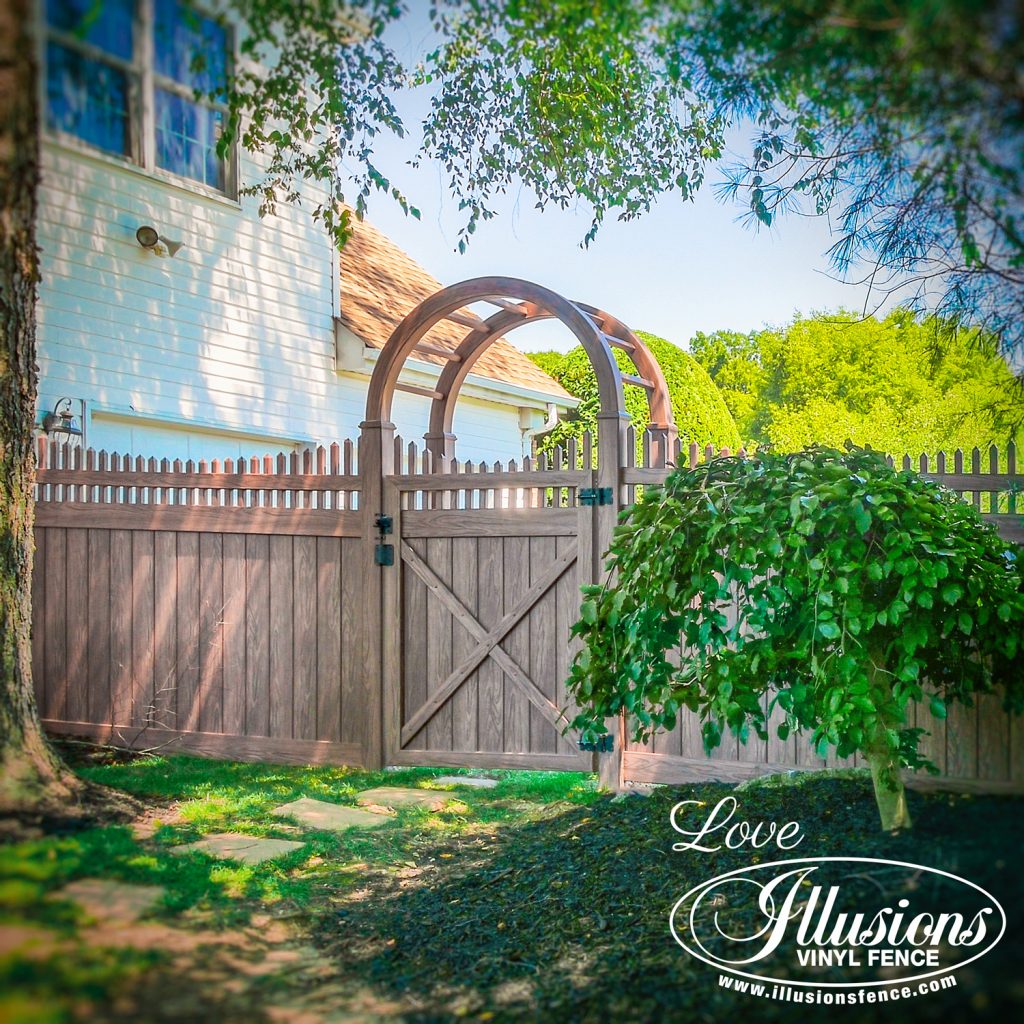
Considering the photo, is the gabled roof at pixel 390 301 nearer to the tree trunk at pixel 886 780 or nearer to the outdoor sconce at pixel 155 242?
the outdoor sconce at pixel 155 242

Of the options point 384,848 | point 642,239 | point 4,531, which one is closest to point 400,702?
point 384,848

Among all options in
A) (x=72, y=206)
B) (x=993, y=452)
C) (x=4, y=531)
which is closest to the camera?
(x=72, y=206)

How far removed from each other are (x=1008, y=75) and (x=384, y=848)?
3.84 meters

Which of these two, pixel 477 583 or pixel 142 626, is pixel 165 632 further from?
pixel 477 583

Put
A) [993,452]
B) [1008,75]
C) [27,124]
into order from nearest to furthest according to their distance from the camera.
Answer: [1008,75]
[27,124]
[993,452]

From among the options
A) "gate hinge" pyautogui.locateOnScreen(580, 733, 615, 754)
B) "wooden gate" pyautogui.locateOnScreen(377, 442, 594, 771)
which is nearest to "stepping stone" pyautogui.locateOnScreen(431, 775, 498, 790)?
"wooden gate" pyautogui.locateOnScreen(377, 442, 594, 771)

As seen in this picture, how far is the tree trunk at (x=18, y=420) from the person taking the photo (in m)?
1.94

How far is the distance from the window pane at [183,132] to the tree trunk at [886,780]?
10.4ft

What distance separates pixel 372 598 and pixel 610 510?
5.07 feet

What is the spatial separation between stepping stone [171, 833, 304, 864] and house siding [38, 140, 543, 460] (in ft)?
7.91

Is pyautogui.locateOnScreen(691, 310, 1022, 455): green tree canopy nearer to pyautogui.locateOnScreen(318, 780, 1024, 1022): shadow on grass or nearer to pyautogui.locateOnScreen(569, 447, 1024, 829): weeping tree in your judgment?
pyautogui.locateOnScreen(569, 447, 1024, 829): weeping tree

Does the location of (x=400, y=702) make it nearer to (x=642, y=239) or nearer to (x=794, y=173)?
(x=794, y=173)

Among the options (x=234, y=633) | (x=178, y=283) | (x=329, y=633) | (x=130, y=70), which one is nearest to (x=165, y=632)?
(x=234, y=633)

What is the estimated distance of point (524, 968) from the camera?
3.08m
